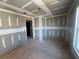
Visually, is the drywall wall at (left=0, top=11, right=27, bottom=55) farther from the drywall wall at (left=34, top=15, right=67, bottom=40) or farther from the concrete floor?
the drywall wall at (left=34, top=15, right=67, bottom=40)

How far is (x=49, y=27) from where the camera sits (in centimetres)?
704

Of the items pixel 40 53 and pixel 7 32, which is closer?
pixel 40 53

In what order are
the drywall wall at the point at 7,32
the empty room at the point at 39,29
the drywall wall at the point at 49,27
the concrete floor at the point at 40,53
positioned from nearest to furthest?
the concrete floor at the point at 40,53
the drywall wall at the point at 7,32
the empty room at the point at 39,29
the drywall wall at the point at 49,27

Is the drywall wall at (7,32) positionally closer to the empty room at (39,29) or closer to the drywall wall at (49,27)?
the empty room at (39,29)

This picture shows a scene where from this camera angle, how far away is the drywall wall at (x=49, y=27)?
6.41 m

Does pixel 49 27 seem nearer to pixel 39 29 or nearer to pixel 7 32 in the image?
pixel 39 29

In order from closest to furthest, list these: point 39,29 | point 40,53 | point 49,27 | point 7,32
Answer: point 40,53, point 7,32, point 39,29, point 49,27

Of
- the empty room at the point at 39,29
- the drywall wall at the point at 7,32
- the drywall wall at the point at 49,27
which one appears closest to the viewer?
the drywall wall at the point at 7,32

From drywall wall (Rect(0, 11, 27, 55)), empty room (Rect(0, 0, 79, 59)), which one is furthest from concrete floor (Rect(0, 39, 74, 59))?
drywall wall (Rect(0, 11, 27, 55))

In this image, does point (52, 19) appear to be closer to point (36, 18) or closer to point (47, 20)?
point (47, 20)

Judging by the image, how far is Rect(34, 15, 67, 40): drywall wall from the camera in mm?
6406

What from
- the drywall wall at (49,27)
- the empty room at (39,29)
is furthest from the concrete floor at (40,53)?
the drywall wall at (49,27)

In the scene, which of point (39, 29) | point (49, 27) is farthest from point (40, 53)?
point (49, 27)

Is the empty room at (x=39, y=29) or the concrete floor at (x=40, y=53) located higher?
the empty room at (x=39, y=29)
